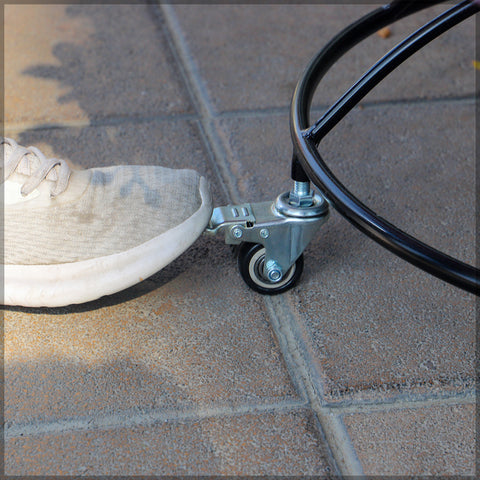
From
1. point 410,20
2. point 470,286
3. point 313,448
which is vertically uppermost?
point 470,286

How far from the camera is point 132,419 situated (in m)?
1.24

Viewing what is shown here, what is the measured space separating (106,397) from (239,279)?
0.46 meters

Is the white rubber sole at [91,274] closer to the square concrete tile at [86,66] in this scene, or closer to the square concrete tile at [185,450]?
the square concrete tile at [185,450]

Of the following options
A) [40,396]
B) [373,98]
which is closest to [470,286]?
[40,396]

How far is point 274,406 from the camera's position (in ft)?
4.19

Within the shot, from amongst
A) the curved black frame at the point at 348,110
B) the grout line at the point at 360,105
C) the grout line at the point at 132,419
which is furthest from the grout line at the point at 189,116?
the grout line at the point at 132,419

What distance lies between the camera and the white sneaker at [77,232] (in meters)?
1.35

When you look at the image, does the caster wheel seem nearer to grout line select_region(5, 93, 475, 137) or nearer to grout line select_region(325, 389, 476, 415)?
grout line select_region(325, 389, 476, 415)

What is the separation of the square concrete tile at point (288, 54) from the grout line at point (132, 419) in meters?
1.24

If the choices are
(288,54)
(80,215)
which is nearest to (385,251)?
(80,215)

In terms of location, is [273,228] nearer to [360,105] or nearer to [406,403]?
[406,403]

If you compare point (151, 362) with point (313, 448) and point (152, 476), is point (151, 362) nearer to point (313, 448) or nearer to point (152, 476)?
point (152, 476)

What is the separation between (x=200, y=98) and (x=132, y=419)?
1355 millimetres

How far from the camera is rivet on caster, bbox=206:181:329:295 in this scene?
1.39 meters
